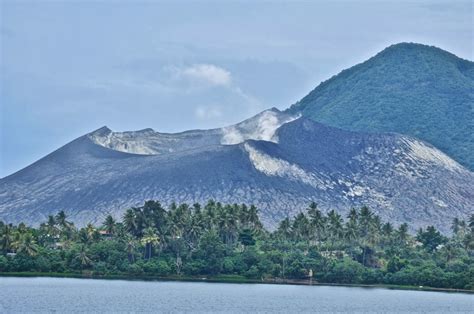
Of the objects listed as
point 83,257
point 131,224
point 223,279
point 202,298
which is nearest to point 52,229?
point 131,224

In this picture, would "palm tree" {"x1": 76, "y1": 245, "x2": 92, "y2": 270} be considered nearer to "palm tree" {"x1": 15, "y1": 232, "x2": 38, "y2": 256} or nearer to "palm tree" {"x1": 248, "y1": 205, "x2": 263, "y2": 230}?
"palm tree" {"x1": 15, "y1": 232, "x2": 38, "y2": 256}

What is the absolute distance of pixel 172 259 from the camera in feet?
452

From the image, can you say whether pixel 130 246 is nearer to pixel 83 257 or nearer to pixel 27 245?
pixel 83 257

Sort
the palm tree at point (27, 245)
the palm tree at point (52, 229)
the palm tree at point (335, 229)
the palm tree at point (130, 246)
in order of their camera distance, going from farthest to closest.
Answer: the palm tree at point (335, 229)
the palm tree at point (52, 229)
the palm tree at point (130, 246)
the palm tree at point (27, 245)

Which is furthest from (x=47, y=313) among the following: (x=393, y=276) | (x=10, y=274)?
(x=393, y=276)

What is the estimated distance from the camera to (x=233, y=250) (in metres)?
142

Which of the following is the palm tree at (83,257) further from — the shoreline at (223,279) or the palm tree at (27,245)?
the palm tree at (27,245)

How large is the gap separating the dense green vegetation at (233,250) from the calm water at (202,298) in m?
7.05

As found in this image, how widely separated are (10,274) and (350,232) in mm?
44683

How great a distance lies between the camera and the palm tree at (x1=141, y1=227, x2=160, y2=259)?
140125mm

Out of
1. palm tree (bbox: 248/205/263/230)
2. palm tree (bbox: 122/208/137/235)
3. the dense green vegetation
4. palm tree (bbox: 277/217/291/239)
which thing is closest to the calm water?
the dense green vegetation

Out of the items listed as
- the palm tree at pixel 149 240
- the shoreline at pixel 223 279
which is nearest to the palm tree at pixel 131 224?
the palm tree at pixel 149 240

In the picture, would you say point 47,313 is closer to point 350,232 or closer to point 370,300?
point 370,300

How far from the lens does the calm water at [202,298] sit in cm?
9362
